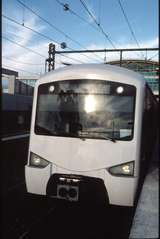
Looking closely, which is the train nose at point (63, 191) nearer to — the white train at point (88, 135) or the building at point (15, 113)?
the white train at point (88, 135)

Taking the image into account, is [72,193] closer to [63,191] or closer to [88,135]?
[63,191]

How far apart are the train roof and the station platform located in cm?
162

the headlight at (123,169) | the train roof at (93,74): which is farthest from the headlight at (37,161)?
the train roof at (93,74)

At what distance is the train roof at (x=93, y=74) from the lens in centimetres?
506

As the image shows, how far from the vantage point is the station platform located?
335cm

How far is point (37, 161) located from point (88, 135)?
898mm

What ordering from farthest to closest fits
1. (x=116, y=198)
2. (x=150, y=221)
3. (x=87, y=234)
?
(x=116, y=198)
(x=87, y=234)
(x=150, y=221)

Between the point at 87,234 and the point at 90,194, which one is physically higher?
the point at 90,194

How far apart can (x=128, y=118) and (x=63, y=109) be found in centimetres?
102

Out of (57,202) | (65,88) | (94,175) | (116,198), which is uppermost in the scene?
(65,88)

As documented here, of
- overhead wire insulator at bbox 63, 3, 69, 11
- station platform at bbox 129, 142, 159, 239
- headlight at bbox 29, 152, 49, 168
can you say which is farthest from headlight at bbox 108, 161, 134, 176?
overhead wire insulator at bbox 63, 3, 69, 11

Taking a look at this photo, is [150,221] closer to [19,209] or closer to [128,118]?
[128,118]

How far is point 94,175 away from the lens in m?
4.73

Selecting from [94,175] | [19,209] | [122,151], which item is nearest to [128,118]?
[122,151]
